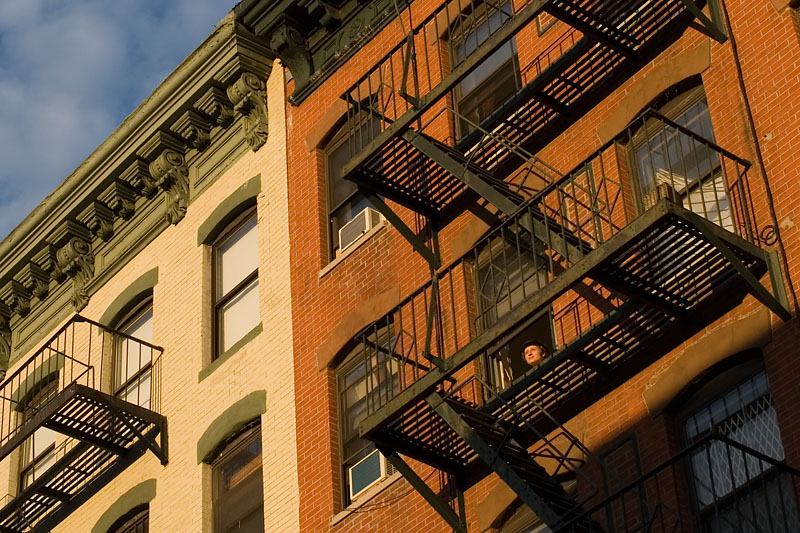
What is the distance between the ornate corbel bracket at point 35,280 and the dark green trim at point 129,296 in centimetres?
207

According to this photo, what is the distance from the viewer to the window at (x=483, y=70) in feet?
75.1

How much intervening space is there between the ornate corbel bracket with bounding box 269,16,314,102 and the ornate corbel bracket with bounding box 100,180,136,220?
3711 millimetres

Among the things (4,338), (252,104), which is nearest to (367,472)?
(252,104)

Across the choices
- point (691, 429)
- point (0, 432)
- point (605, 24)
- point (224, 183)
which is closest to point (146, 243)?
point (224, 183)

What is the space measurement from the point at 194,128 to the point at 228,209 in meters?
1.75

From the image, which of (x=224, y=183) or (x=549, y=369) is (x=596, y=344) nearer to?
(x=549, y=369)

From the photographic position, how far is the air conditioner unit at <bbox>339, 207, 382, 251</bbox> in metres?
24.0

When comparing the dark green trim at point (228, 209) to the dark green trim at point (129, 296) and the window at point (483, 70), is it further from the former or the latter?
the window at point (483, 70)

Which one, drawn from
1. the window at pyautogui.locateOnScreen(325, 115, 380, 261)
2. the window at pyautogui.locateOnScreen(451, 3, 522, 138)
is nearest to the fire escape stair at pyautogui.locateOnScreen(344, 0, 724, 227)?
the window at pyautogui.locateOnScreen(451, 3, 522, 138)

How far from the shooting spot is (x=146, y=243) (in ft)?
93.5

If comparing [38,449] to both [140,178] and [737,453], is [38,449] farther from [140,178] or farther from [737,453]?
[737,453]

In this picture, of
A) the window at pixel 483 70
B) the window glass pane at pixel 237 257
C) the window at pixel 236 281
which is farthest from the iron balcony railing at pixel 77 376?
the window at pixel 483 70

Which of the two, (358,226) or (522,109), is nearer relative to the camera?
(522,109)

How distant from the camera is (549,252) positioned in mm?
19844
